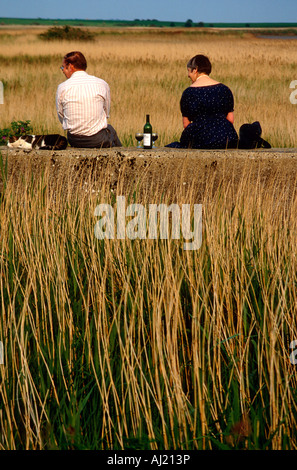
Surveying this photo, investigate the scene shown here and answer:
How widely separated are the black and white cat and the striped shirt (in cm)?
36

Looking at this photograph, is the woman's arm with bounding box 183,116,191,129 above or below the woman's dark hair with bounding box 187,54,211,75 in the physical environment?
below

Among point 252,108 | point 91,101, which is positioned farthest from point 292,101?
point 91,101

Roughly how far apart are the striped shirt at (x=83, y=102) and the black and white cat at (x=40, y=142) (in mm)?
356

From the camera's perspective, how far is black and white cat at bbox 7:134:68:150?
5.18 m

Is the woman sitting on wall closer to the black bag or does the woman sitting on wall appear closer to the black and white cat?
the black bag

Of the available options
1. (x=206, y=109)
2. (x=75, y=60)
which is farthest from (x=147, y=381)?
(x=75, y=60)

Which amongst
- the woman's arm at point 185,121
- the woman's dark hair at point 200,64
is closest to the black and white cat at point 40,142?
the woman's arm at point 185,121

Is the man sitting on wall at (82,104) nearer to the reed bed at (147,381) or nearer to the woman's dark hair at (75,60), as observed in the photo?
the woman's dark hair at (75,60)

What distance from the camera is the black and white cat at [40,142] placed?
518cm

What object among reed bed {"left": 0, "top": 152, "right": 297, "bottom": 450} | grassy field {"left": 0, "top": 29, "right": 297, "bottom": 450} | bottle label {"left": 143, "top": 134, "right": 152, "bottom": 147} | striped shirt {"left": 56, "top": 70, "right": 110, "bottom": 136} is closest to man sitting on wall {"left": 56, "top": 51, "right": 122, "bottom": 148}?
striped shirt {"left": 56, "top": 70, "right": 110, "bottom": 136}

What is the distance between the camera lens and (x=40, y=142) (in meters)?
5.22

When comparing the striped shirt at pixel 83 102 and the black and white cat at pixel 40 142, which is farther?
the striped shirt at pixel 83 102

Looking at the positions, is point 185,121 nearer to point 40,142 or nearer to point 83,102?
point 83,102

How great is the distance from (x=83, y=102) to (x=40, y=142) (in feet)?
1.63
